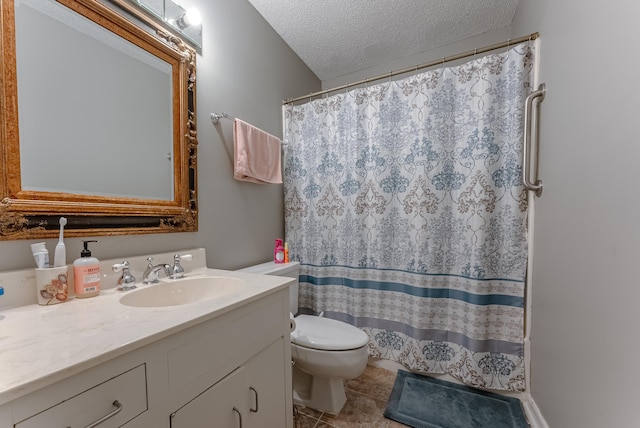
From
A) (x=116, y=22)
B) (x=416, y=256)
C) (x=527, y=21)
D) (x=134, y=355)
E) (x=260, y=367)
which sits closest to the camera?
(x=134, y=355)

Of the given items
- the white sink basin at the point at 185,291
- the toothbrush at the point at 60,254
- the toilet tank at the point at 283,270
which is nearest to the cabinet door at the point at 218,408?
the white sink basin at the point at 185,291

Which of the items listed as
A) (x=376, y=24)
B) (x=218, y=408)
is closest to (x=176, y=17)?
(x=376, y=24)

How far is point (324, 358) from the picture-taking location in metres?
1.26

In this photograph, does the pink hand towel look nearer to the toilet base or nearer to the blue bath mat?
the toilet base

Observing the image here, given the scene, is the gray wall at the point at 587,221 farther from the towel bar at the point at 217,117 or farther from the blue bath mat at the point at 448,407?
the towel bar at the point at 217,117

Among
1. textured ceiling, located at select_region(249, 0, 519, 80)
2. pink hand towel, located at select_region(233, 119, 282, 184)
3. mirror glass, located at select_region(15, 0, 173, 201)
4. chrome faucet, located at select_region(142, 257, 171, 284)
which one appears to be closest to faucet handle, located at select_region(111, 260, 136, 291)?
chrome faucet, located at select_region(142, 257, 171, 284)

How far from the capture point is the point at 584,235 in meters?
0.89

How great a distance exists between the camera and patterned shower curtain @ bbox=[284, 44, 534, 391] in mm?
1384

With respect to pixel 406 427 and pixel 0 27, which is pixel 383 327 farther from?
pixel 0 27

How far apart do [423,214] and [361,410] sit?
1148 mm

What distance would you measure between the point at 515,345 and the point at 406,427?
72cm

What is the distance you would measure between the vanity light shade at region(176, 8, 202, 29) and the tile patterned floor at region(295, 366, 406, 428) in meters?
2.05

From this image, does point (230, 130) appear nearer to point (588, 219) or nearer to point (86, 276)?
point (86, 276)

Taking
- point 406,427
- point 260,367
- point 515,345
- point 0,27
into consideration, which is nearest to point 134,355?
point 260,367
